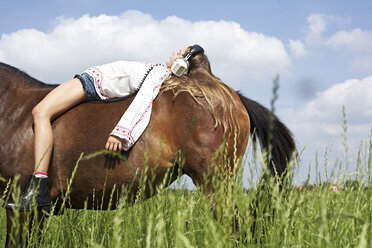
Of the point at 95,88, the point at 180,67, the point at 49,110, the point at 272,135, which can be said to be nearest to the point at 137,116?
the point at 95,88

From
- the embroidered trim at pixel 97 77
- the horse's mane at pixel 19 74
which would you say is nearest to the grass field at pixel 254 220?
the embroidered trim at pixel 97 77

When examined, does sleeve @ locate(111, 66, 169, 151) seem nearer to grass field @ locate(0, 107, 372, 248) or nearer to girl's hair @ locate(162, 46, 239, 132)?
girl's hair @ locate(162, 46, 239, 132)

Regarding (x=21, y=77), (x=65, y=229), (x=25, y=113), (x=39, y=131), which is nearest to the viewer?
(x=65, y=229)

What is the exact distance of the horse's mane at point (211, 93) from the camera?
311 centimetres

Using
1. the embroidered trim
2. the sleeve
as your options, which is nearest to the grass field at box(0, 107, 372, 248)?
the sleeve

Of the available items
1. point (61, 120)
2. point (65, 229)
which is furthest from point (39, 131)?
point (65, 229)

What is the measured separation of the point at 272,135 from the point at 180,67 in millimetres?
1185

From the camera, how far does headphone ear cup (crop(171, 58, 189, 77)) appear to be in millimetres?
3297

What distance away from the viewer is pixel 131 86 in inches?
129

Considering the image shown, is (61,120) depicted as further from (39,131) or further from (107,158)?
(107,158)

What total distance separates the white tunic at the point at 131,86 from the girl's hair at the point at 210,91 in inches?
5.5

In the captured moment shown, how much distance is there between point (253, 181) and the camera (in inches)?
64.4

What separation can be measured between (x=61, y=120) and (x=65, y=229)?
94 cm

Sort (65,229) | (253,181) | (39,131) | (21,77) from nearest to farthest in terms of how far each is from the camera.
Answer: (253,181)
(65,229)
(39,131)
(21,77)
